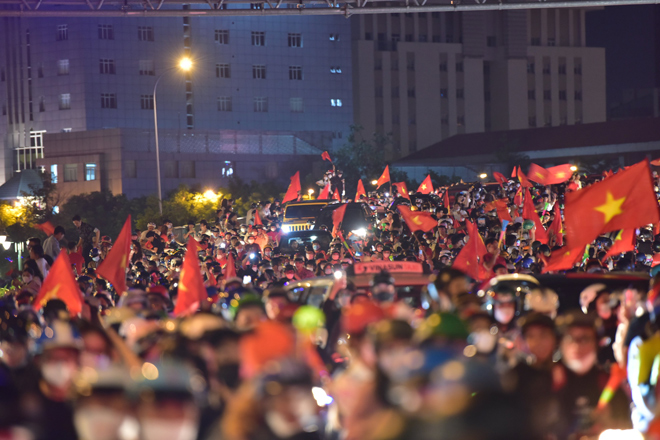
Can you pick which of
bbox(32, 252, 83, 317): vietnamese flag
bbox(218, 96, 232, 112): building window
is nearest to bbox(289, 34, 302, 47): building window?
bbox(218, 96, 232, 112): building window

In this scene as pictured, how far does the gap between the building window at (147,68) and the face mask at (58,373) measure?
69.8 m

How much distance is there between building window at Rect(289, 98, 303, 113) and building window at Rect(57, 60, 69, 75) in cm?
1753

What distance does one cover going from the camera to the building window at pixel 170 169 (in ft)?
228

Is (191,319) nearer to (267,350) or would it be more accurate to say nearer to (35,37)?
(267,350)

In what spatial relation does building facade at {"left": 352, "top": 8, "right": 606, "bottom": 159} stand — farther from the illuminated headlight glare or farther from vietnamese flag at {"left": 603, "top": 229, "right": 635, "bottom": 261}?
vietnamese flag at {"left": 603, "top": 229, "right": 635, "bottom": 261}

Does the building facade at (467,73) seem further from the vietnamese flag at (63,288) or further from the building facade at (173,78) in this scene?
the vietnamese flag at (63,288)

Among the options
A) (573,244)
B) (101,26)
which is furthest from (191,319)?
(101,26)

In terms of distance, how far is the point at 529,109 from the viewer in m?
93.3

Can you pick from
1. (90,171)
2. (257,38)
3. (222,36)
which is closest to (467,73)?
(257,38)

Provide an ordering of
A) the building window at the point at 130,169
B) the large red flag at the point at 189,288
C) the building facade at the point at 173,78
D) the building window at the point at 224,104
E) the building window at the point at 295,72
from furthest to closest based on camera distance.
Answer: the building window at the point at 295,72, the building window at the point at 224,104, the building facade at the point at 173,78, the building window at the point at 130,169, the large red flag at the point at 189,288

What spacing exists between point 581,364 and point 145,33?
70315mm

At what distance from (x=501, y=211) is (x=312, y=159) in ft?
187

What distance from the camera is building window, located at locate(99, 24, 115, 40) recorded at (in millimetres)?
70938

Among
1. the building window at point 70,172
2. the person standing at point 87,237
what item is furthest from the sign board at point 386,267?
the building window at point 70,172
